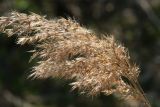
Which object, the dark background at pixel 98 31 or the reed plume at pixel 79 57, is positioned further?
the dark background at pixel 98 31

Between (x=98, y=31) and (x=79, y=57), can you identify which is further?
(x=98, y=31)

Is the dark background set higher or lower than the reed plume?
higher

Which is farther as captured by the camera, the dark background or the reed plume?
the dark background

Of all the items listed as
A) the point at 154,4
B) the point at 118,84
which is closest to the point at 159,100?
the point at 154,4

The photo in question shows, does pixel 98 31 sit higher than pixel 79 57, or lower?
higher
